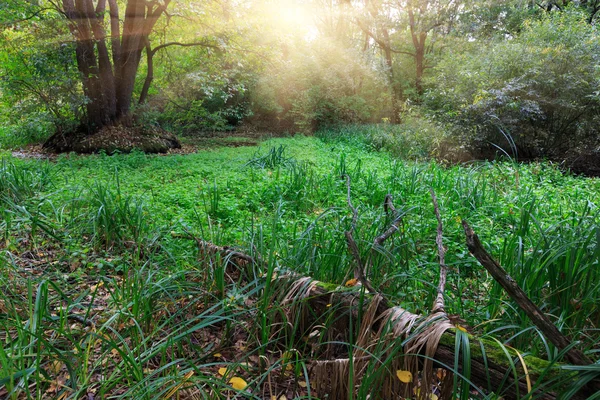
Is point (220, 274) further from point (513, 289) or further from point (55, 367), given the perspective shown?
point (513, 289)

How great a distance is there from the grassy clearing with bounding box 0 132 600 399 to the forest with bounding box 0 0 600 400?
2 centimetres

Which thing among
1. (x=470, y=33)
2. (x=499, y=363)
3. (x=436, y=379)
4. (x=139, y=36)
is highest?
(x=470, y=33)

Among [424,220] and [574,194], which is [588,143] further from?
[424,220]

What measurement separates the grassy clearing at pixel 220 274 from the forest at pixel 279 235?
2 cm

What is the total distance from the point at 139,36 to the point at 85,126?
9.36ft

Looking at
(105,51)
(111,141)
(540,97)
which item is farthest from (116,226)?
(540,97)

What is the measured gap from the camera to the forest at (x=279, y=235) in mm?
1447

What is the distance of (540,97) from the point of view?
814 centimetres

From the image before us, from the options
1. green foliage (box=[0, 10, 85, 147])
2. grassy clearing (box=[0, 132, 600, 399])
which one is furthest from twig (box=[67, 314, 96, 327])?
green foliage (box=[0, 10, 85, 147])

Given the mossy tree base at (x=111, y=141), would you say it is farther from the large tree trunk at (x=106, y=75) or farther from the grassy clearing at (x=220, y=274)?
the grassy clearing at (x=220, y=274)

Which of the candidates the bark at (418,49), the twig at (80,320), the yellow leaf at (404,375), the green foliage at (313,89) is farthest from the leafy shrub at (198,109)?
the yellow leaf at (404,375)

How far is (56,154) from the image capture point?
921cm

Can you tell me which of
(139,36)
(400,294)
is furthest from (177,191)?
(139,36)

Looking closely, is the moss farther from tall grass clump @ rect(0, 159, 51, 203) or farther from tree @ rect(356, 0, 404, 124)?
tree @ rect(356, 0, 404, 124)
